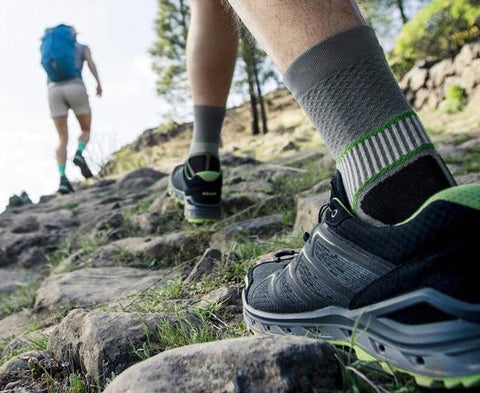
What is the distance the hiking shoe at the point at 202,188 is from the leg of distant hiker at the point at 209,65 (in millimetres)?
19

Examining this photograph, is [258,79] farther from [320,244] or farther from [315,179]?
[320,244]

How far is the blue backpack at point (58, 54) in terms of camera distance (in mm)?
7289

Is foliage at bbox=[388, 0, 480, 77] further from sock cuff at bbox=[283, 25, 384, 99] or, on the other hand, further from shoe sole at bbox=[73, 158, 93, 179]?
sock cuff at bbox=[283, 25, 384, 99]

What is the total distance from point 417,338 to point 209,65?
75.1 inches

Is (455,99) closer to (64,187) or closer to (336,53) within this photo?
(64,187)

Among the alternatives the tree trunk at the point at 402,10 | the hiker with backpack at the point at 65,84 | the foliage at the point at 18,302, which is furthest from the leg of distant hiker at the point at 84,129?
the tree trunk at the point at 402,10

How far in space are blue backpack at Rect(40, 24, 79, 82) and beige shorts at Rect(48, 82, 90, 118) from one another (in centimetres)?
16

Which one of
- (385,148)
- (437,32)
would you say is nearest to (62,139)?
(385,148)

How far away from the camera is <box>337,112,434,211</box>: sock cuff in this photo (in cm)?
94

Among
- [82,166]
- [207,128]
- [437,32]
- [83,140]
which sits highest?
[437,32]

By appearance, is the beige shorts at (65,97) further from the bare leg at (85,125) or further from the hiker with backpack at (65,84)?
the bare leg at (85,125)

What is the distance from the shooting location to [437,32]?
13.2 metres

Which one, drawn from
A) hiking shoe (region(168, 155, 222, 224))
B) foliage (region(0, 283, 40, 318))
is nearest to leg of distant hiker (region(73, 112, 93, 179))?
foliage (region(0, 283, 40, 318))

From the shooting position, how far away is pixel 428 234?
2.67ft
